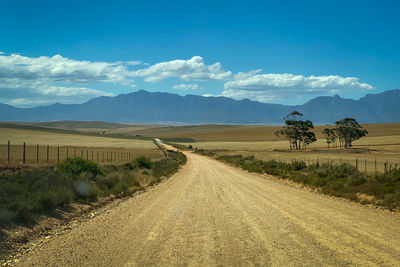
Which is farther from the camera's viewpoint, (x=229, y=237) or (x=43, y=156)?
(x=43, y=156)

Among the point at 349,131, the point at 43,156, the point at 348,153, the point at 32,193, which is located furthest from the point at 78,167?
the point at 349,131

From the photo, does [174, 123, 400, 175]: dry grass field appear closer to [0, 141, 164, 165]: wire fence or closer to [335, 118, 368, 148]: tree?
[335, 118, 368, 148]: tree

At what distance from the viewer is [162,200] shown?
16672mm

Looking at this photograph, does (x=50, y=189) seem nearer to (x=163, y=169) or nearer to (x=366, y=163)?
(x=163, y=169)

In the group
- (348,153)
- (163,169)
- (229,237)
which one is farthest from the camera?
(348,153)

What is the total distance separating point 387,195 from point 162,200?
982 cm

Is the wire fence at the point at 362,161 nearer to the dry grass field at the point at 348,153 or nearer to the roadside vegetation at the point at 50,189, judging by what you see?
the dry grass field at the point at 348,153

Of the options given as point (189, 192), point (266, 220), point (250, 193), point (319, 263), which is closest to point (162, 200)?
point (189, 192)

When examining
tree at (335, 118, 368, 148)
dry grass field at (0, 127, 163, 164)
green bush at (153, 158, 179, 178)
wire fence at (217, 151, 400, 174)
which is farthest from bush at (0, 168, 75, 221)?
tree at (335, 118, 368, 148)

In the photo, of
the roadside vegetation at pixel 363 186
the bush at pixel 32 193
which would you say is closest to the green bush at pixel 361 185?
the roadside vegetation at pixel 363 186

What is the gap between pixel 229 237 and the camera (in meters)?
9.38

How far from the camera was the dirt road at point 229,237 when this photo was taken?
7543mm

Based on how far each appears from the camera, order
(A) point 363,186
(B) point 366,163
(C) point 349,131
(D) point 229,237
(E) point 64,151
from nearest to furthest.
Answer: (D) point 229,237, (A) point 363,186, (B) point 366,163, (E) point 64,151, (C) point 349,131

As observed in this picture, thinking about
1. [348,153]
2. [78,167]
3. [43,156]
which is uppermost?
[78,167]
